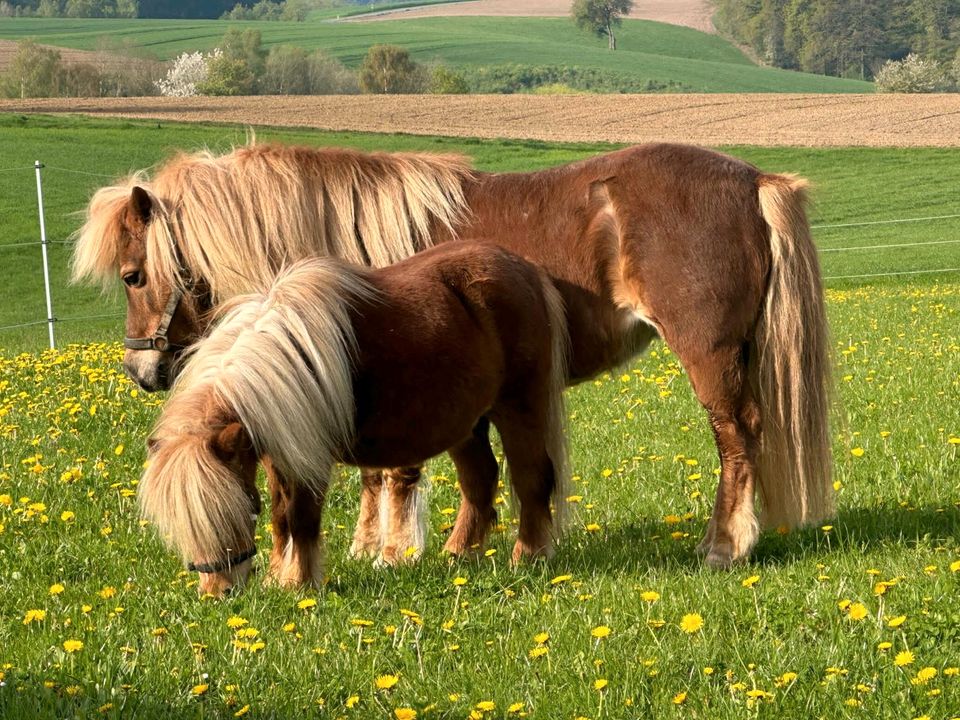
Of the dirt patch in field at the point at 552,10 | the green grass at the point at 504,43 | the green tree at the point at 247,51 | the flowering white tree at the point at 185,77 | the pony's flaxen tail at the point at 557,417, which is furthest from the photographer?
the dirt patch in field at the point at 552,10

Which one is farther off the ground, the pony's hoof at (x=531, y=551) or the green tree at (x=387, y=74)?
the green tree at (x=387, y=74)

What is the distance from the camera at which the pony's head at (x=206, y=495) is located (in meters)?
3.96

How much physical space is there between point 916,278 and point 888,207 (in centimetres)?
962

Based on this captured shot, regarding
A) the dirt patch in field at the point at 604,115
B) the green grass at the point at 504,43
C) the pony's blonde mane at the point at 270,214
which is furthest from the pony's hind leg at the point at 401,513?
the green grass at the point at 504,43

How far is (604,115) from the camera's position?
4709cm

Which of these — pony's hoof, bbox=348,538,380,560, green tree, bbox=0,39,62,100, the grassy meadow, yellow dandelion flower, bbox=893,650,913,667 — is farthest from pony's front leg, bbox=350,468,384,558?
green tree, bbox=0,39,62,100

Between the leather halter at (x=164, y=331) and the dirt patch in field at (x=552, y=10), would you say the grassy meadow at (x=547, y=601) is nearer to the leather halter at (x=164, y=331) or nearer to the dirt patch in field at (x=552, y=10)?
the leather halter at (x=164, y=331)

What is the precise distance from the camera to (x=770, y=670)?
11.7ft

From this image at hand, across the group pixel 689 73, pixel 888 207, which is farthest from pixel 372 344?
pixel 689 73

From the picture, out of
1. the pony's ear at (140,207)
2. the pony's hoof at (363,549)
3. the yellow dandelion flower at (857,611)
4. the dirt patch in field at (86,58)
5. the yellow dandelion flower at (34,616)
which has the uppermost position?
the dirt patch in field at (86,58)

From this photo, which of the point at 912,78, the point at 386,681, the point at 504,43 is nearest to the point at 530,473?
the point at 386,681

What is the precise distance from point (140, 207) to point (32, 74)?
157 feet

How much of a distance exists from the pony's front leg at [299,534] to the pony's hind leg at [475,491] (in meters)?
→ 0.83

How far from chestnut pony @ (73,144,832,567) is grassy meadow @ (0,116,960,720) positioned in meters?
0.45
